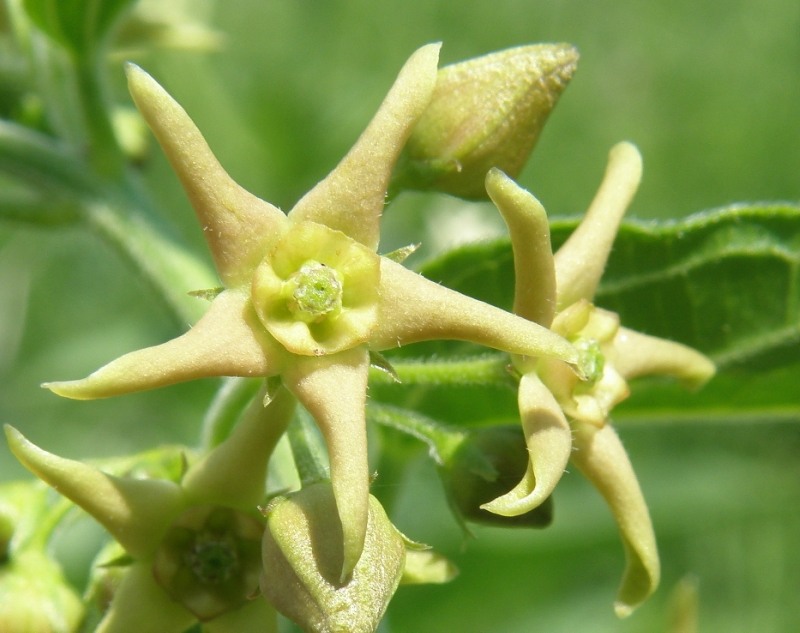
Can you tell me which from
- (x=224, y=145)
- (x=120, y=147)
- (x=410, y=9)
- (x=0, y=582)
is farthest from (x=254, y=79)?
(x=0, y=582)

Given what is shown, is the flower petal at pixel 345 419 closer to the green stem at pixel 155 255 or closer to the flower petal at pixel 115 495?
the flower petal at pixel 115 495

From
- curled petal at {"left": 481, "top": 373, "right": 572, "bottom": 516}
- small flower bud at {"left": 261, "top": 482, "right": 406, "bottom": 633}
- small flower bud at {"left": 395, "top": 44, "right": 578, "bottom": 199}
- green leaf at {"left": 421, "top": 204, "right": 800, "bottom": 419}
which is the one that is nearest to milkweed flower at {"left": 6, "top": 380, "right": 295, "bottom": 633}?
small flower bud at {"left": 261, "top": 482, "right": 406, "bottom": 633}

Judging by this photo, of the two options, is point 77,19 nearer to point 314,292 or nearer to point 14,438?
point 314,292

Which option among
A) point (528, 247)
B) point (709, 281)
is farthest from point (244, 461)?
point (709, 281)

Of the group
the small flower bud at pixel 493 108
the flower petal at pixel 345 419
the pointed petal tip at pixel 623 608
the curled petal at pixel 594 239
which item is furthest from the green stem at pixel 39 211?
the pointed petal tip at pixel 623 608

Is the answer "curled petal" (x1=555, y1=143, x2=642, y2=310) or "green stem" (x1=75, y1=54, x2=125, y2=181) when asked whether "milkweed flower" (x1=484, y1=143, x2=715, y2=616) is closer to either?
"curled petal" (x1=555, y1=143, x2=642, y2=310)

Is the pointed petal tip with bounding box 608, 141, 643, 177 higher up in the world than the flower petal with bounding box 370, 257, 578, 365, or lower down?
higher up
